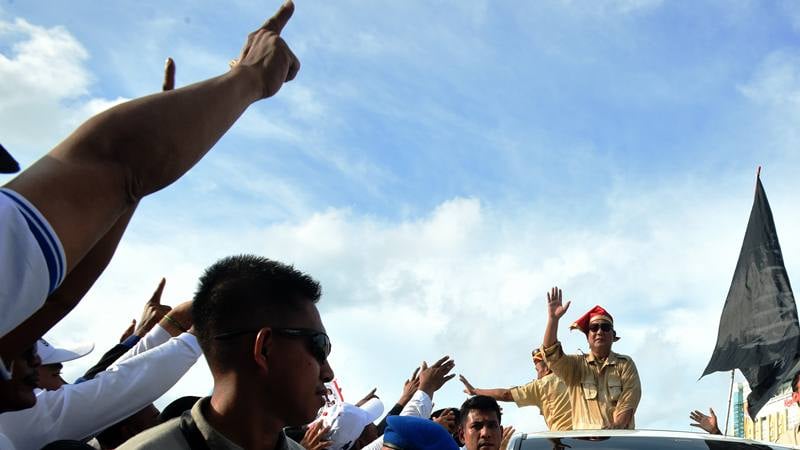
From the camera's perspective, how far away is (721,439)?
164 inches

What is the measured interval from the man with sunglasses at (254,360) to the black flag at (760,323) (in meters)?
7.26

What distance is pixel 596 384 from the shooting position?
6.61 meters

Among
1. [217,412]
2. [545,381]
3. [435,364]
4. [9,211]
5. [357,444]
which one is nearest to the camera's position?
[9,211]

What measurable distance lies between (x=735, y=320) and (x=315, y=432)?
6.11 metres

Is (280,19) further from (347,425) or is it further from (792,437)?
(792,437)

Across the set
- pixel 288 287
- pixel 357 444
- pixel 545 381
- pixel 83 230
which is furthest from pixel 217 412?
pixel 545 381

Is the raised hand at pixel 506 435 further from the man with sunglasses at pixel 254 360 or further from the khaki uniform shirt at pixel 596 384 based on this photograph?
the man with sunglasses at pixel 254 360

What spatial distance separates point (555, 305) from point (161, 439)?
512cm

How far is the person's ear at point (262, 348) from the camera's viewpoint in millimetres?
2252

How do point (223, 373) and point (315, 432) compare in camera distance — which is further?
point (315, 432)

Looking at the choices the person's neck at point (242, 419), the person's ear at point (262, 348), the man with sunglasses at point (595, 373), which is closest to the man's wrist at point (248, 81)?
the person's ear at point (262, 348)

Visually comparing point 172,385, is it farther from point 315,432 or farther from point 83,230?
point 83,230

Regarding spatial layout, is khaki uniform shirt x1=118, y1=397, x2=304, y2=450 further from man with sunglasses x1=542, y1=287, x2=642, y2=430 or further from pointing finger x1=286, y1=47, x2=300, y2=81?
man with sunglasses x1=542, y1=287, x2=642, y2=430

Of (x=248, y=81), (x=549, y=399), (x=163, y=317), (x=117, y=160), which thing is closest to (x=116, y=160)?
(x=117, y=160)
